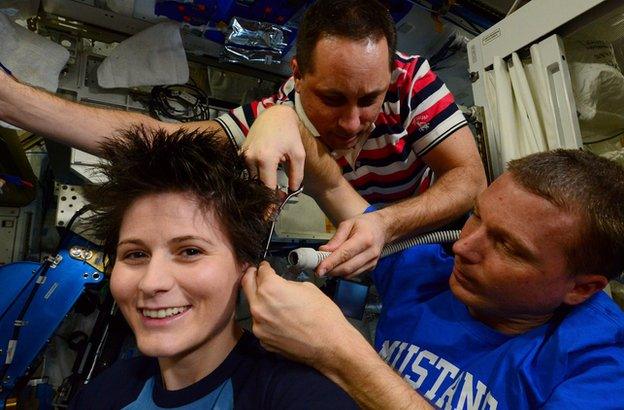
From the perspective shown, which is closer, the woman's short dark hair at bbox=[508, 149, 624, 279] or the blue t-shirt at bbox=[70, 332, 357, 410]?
the blue t-shirt at bbox=[70, 332, 357, 410]

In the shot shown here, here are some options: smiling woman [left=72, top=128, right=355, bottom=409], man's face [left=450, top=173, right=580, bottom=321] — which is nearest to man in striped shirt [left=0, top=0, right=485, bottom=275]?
→ smiling woman [left=72, top=128, right=355, bottom=409]

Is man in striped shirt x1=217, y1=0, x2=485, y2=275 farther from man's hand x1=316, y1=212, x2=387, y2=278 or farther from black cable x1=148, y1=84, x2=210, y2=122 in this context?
black cable x1=148, y1=84, x2=210, y2=122

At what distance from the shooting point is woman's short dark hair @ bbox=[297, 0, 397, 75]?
1.28 metres

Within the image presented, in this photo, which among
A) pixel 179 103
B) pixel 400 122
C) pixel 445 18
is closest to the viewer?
pixel 400 122

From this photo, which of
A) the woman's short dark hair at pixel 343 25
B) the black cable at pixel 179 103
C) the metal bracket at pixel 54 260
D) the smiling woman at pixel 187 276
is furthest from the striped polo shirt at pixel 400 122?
the metal bracket at pixel 54 260

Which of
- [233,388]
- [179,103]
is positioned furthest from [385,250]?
[179,103]

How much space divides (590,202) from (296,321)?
756mm

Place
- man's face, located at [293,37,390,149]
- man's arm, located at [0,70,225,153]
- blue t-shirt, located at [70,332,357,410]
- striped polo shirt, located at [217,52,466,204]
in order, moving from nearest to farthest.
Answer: blue t-shirt, located at [70,332,357,410], man's arm, located at [0,70,225,153], man's face, located at [293,37,390,149], striped polo shirt, located at [217,52,466,204]

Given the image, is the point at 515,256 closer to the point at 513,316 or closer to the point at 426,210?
the point at 513,316

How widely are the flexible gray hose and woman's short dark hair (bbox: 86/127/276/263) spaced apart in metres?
0.11

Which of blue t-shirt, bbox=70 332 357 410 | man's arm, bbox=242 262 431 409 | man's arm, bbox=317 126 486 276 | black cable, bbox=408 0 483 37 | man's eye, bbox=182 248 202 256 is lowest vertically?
blue t-shirt, bbox=70 332 357 410

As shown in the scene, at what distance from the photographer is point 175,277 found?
84 centimetres

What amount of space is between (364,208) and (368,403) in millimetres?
697

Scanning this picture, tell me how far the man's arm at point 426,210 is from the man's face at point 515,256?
20cm
